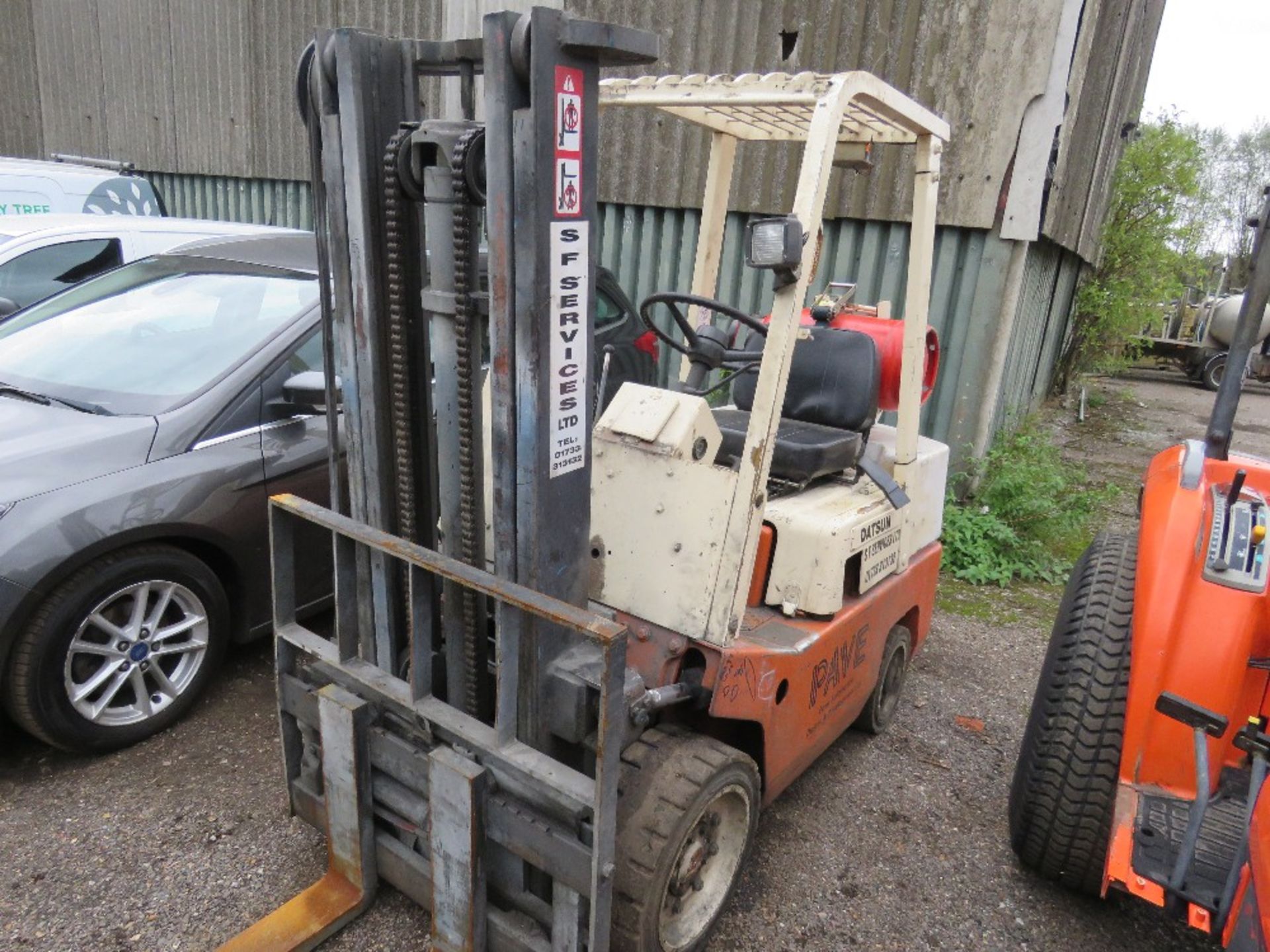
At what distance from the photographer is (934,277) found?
6.44 m

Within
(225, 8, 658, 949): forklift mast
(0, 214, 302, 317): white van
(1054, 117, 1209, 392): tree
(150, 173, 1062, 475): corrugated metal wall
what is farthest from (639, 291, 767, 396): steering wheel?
(1054, 117, 1209, 392): tree

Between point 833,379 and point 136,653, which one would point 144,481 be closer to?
point 136,653

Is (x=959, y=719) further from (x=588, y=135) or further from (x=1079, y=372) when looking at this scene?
(x=1079, y=372)

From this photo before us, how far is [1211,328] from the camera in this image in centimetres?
1644

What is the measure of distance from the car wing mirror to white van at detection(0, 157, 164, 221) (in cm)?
489

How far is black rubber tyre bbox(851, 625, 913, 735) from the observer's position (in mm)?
3709

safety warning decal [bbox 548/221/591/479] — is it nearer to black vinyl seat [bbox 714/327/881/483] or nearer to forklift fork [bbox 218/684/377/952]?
forklift fork [bbox 218/684/377/952]

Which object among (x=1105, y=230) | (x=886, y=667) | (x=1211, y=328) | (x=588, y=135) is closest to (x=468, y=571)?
(x=588, y=135)

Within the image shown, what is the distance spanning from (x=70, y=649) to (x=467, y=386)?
1.99 m

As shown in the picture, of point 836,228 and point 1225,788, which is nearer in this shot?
point 1225,788

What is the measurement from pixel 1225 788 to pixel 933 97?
5129 mm

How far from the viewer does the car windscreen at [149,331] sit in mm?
3721

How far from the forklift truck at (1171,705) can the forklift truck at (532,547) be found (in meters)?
0.73

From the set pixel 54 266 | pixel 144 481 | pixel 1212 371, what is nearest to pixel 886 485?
pixel 144 481
